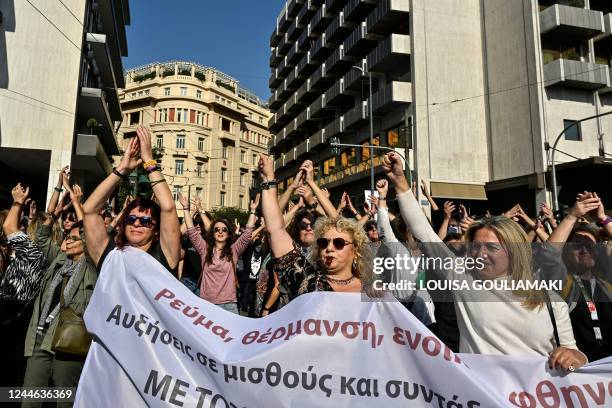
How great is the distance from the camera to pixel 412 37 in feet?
86.1

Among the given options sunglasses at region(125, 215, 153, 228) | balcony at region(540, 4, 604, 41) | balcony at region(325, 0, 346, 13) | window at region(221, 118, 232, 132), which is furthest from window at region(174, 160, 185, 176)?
sunglasses at region(125, 215, 153, 228)

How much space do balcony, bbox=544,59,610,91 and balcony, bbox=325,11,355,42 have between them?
48.3 ft

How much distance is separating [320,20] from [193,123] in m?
33.0

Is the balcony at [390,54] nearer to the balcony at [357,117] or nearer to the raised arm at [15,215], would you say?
the balcony at [357,117]

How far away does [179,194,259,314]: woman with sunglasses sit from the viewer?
5238 mm

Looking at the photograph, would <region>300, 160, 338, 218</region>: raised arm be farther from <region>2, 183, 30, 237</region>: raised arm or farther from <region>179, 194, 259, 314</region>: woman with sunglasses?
<region>2, 183, 30, 237</region>: raised arm

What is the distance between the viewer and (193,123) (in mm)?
65500

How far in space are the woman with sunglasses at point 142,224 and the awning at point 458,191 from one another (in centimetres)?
Result: 2246

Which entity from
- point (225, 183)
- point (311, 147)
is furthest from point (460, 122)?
point (225, 183)

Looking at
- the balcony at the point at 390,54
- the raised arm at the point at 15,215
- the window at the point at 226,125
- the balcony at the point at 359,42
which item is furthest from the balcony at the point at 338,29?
the window at the point at 226,125

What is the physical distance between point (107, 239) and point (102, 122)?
79.6 feet

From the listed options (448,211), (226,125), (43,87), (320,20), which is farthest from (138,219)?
(226,125)

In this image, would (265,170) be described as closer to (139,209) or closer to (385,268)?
(139,209)

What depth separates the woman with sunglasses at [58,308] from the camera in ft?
10.9
